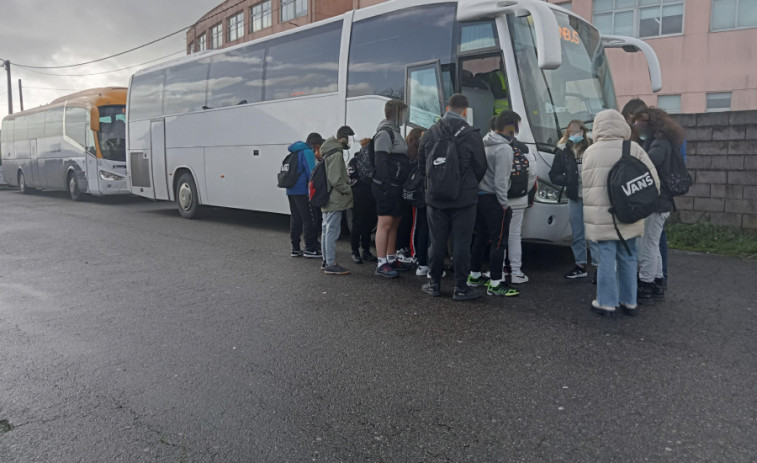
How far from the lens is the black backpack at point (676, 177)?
5.33 m

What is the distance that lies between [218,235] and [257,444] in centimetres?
788

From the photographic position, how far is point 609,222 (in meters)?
5.00

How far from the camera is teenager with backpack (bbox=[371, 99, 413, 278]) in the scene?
655 cm

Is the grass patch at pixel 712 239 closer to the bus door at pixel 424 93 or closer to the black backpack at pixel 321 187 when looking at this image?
the bus door at pixel 424 93

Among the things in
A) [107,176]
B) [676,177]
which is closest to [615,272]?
[676,177]

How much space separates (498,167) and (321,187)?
2271 mm

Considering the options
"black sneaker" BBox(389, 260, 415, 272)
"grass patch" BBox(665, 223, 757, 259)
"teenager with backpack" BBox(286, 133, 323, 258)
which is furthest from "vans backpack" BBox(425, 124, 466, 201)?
"grass patch" BBox(665, 223, 757, 259)

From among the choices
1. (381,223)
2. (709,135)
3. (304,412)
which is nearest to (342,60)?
(381,223)

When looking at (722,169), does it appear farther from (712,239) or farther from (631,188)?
(631,188)

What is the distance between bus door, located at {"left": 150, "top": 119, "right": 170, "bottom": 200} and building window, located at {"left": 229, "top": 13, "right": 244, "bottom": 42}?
33826 mm

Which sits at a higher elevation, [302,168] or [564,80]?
[564,80]

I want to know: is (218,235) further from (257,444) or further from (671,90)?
(671,90)

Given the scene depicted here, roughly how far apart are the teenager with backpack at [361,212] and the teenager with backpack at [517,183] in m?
1.95

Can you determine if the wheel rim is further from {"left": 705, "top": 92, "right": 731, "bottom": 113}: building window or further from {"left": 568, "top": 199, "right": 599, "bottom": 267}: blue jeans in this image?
{"left": 705, "top": 92, "right": 731, "bottom": 113}: building window
